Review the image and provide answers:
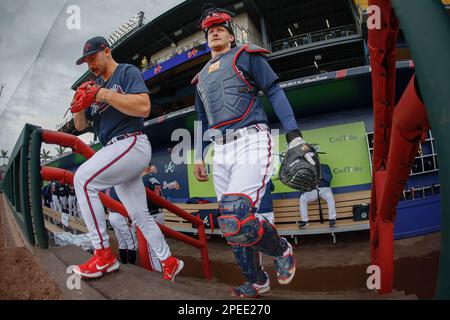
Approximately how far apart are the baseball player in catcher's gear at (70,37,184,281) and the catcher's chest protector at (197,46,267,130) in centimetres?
42

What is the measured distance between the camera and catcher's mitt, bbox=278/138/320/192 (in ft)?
3.40

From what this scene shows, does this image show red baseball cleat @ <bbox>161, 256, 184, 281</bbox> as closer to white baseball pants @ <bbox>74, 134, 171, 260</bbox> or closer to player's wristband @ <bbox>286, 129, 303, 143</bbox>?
white baseball pants @ <bbox>74, 134, 171, 260</bbox>

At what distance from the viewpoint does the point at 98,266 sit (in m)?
1.24

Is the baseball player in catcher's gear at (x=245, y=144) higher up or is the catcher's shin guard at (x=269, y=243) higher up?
the baseball player in catcher's gear at (x=245, y=144)

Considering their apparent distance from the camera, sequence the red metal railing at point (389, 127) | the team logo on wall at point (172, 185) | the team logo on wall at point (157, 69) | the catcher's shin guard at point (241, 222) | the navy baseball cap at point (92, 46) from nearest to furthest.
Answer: the red metal railing at point (389, 127) < the catcher's shin guard at point (241, 222) < the navy baseball cap at point (92, 46) < the team logo on wall at point (172, 185) < the team logo on wall at point (157, 69)

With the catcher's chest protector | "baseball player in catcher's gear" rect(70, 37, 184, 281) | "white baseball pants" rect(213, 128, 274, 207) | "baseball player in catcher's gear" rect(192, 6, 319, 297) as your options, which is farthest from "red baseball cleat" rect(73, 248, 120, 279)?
the catcher's chest protector

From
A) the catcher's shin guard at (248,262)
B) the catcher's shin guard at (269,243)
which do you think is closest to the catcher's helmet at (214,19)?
the catcher's shin guard at (269,243)

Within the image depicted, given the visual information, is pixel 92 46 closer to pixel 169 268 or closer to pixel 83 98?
pixel 83 98

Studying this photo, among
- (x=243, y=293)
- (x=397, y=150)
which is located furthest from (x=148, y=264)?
(x=397, y=150)

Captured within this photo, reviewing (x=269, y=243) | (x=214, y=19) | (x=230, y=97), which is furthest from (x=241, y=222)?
(x=214, y=19)

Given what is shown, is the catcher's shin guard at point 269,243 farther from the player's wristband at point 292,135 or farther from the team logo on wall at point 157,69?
the team logo on wall at point 157,69

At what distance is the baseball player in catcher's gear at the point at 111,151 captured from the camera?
133 centimetres

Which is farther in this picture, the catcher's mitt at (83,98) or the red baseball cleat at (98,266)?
the catcher's mitt at (83,98)

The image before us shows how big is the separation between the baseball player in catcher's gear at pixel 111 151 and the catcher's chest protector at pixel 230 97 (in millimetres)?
425
